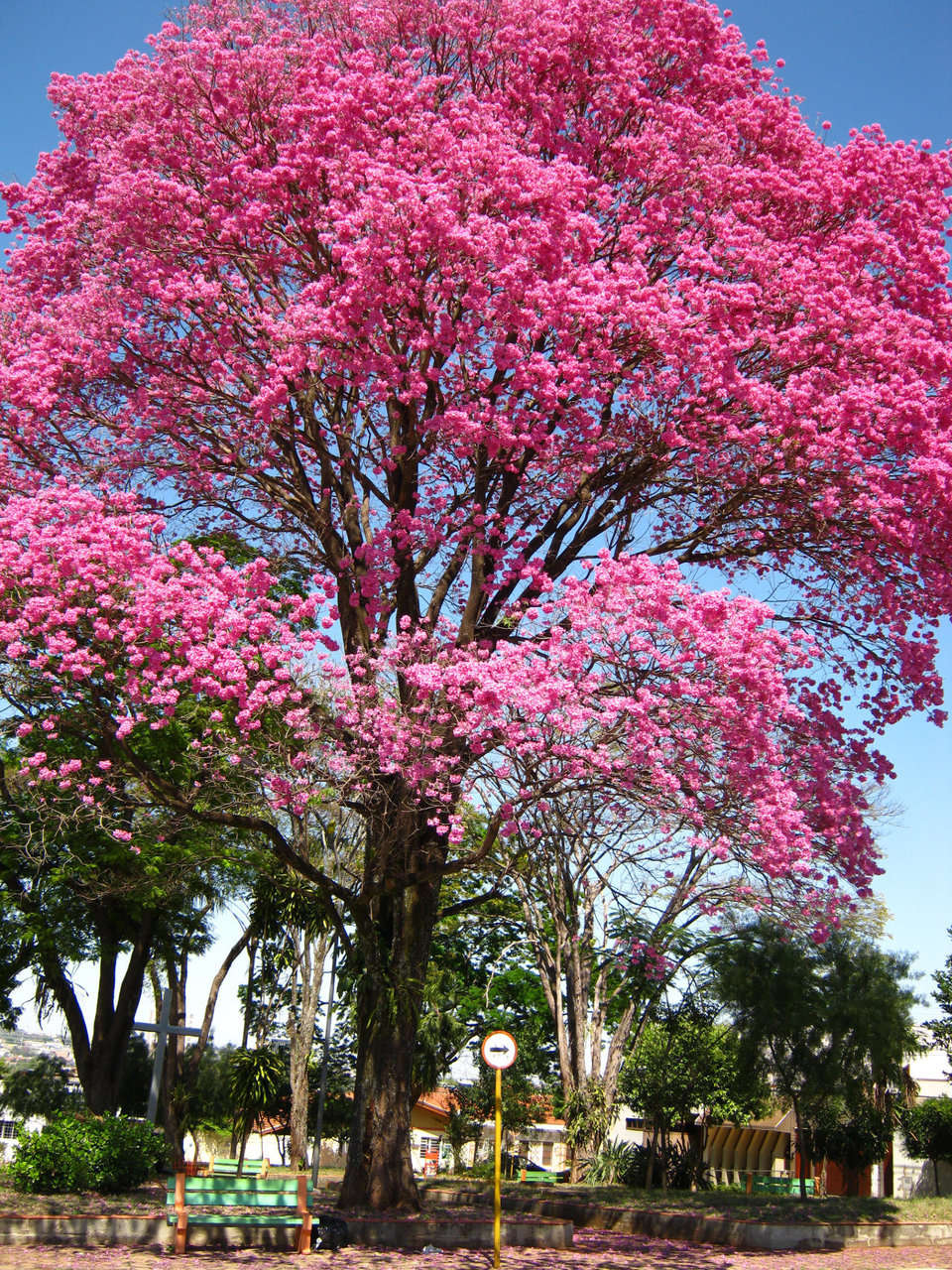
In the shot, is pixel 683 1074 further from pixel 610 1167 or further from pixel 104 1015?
pixel 104 1015

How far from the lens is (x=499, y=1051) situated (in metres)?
10.5

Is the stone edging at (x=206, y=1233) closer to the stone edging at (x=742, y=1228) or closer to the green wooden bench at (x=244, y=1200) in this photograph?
the green wooden bench at (x=244, y=1200)

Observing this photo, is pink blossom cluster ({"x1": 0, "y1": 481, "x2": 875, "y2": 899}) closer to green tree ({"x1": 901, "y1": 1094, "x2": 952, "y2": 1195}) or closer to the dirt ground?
the dirt ground

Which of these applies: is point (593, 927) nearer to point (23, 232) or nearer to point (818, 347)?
point (818, 347)

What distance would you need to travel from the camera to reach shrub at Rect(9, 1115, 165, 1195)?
1498 cm

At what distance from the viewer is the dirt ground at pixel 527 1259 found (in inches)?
380

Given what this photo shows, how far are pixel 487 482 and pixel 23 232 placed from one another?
728 centimetres

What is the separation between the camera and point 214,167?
1336 centimetres

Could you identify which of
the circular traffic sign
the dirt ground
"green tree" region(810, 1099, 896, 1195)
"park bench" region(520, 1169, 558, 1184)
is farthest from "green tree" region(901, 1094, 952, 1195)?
the circular traffic sign

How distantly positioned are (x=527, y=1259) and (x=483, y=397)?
917 cm

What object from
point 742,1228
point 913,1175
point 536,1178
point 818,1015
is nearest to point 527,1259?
point 742,1228

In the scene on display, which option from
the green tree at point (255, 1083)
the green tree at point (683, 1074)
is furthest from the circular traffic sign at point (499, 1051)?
the green tree at point (255, 1083)

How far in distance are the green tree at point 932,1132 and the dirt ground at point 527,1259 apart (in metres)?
17.4

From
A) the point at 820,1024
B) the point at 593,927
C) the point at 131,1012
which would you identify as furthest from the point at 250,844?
the point at 820,1024
